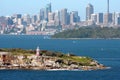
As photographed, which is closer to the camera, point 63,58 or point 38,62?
point 38,62

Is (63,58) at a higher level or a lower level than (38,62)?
higher

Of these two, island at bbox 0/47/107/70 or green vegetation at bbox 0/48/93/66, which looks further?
green vegetation at bbox 0/48/93/66

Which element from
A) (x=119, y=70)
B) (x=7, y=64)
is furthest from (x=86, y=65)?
(x=7, y=64)

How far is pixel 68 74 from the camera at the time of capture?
68250mm

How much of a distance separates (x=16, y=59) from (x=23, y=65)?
3.59ft

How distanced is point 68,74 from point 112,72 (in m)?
5.98

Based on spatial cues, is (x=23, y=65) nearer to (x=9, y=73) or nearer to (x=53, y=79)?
(x=9, y=73)

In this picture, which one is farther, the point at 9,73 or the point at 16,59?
the point at 16,59

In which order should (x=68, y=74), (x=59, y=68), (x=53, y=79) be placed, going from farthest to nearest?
(x=59, y=68) → (x=68, y=74) → (x=53, y=79)

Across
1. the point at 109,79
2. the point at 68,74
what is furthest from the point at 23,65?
the point at 109,79

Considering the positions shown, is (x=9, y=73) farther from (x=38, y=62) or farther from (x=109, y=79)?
(x=109, y=79)

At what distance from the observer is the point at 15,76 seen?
6544 cm

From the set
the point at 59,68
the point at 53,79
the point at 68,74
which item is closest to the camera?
the point at 53,79

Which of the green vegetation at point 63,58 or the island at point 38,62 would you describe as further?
the green vegetation at point 63,58
